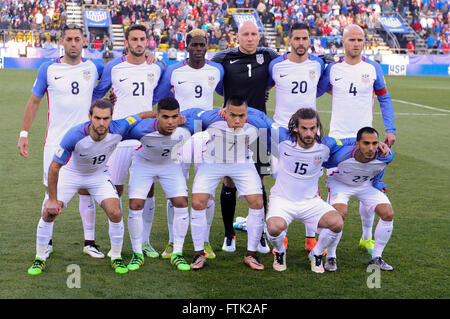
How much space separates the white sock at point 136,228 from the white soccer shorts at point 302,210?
1.25 metres

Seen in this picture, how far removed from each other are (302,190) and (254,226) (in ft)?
1.92

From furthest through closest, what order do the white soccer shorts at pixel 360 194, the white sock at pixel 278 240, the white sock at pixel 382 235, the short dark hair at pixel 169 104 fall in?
the white soccer shorts at pixel 360 194 → the white sock at pixel 382 235 → the white sock at pixel 278 240 → the short dark hair at pixel 169 104

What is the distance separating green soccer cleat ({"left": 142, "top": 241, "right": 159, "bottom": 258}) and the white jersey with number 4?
4.55 feet

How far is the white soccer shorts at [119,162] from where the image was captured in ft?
20.8

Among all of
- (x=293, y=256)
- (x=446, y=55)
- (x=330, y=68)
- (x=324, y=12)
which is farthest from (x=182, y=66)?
(x=324, y=12)

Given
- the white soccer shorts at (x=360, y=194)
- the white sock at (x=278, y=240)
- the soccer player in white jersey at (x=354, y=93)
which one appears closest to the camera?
the white sock at (x=278, y=240)

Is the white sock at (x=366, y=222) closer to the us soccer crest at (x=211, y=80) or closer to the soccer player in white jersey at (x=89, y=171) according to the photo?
the us soccer crest at (x=211, y=80)

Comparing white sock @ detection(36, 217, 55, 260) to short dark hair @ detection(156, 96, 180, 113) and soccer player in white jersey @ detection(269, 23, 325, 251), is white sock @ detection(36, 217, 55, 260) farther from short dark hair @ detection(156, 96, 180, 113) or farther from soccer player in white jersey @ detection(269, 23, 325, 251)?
soccer player in white jersey @ detection(269, 23, 325, 251)


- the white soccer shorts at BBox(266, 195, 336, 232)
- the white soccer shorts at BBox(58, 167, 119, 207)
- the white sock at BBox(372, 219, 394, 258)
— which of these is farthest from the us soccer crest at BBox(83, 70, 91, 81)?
the white sock at BBox(372, 219, 394, 258)

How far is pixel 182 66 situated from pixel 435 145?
27.8ft

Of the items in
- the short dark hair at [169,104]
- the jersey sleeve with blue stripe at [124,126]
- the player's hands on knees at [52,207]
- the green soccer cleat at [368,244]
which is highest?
the short dark hair at [169,104]

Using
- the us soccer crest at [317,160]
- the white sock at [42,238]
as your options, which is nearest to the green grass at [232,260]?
the white sock at [42,238]

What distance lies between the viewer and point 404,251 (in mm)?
6492
